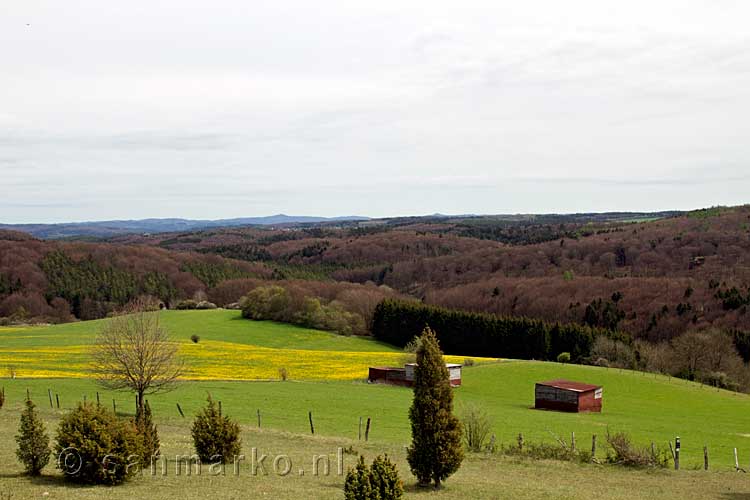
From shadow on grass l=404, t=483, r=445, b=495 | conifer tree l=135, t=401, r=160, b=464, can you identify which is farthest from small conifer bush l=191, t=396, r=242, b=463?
shadow on grass l=404, t=483, r=445, b=495

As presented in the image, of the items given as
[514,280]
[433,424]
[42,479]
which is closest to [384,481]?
[433,424]

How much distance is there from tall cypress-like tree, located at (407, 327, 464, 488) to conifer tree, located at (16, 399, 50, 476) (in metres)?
9.91

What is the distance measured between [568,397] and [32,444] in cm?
3937

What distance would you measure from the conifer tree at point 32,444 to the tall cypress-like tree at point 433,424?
9.91 m

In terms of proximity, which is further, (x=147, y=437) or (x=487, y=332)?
(x=487, y=332)

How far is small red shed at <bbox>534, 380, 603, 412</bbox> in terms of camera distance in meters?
50.1

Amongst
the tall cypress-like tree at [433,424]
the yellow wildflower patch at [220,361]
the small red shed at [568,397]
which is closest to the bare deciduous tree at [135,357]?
the tall cypress-like tree at [433,424]

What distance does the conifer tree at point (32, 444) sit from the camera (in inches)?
720

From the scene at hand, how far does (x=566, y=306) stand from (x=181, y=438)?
105 metres

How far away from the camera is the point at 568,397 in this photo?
50.4m

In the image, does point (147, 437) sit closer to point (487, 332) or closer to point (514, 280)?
point (487, 332)

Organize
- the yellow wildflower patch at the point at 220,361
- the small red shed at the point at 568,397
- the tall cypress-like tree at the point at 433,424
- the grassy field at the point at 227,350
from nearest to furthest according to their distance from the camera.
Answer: the tall cypress-like tree at the point at 433,424 < the small red shed at the point at 568,397 < the yellow wildflower patch at the point at 220,361 < the grassy field at the point at 227,350

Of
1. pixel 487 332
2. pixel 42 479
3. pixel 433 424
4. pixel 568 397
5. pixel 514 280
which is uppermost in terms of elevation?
pixel 433 424

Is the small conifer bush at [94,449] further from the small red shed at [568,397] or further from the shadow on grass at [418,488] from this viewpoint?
the small red shed at [568,397]
